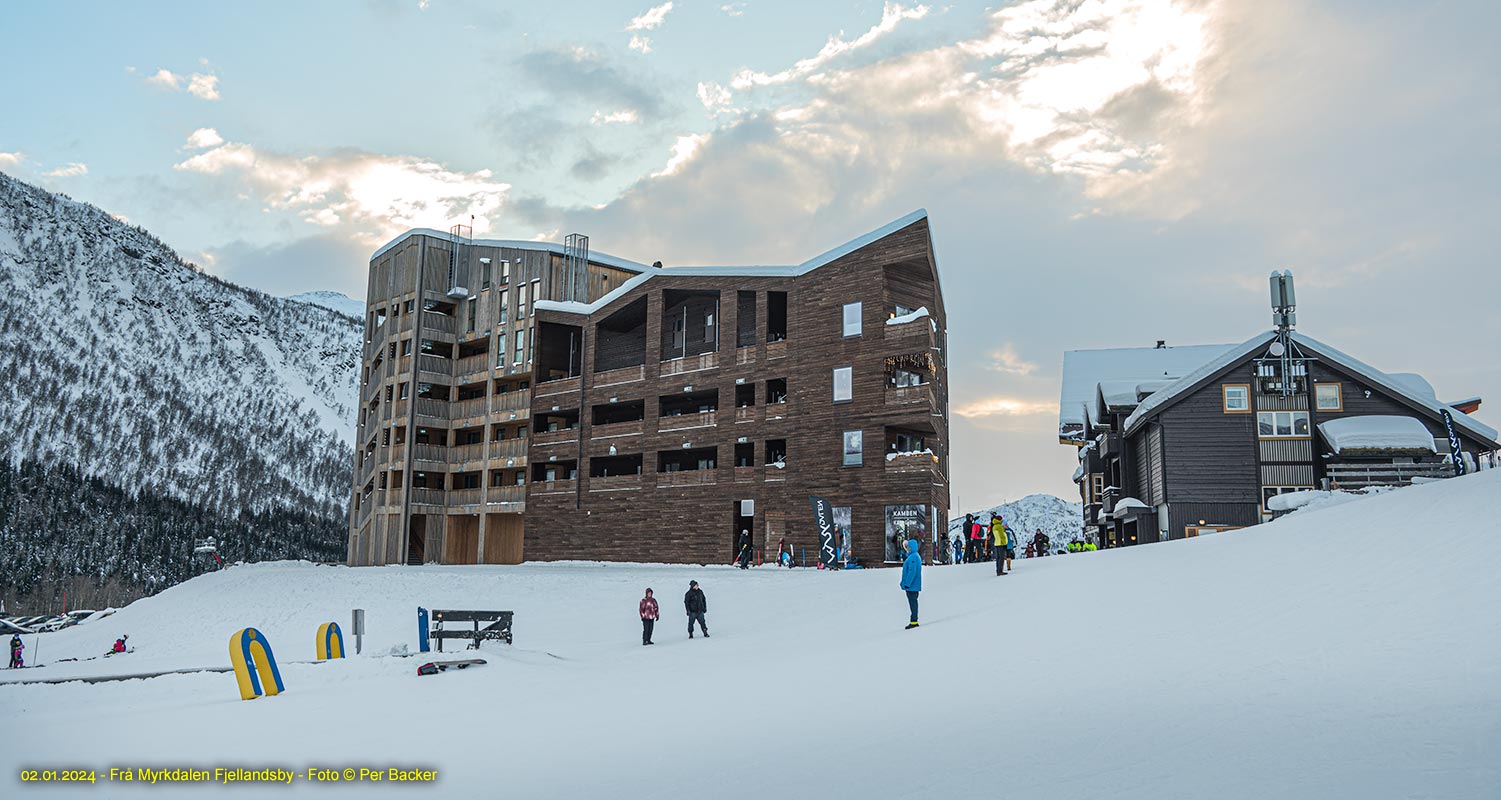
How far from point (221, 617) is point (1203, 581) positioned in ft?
111

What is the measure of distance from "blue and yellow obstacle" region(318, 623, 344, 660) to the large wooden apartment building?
2505 centimetres

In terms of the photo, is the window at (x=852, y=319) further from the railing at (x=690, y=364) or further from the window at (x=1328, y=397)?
the window at (x=1328, y=397)

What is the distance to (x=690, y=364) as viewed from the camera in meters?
48.4

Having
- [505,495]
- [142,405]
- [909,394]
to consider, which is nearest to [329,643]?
[909,394]

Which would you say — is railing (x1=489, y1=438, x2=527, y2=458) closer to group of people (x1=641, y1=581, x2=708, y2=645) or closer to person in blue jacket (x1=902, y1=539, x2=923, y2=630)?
group of people (x1=641, y1=581, x2=708, y2=645)

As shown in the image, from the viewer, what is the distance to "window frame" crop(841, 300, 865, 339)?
4312 centimetres

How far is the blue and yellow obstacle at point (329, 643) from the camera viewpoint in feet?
63.0

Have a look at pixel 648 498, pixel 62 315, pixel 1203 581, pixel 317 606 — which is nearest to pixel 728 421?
pixel 648 498

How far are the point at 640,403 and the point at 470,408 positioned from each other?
1234 cm

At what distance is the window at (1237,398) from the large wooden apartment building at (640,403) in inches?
447

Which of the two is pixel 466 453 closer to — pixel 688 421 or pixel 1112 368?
pixel 688 421

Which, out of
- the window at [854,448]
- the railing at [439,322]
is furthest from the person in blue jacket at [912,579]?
the railing at [439,322]

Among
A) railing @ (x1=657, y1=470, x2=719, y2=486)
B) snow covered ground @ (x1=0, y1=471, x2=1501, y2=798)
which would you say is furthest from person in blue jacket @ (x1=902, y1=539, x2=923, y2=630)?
railing @ (x1=657, y1=470, x2=719, y2=486)

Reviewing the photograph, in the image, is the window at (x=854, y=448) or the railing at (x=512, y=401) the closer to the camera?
the window at (x=854, y=448)
